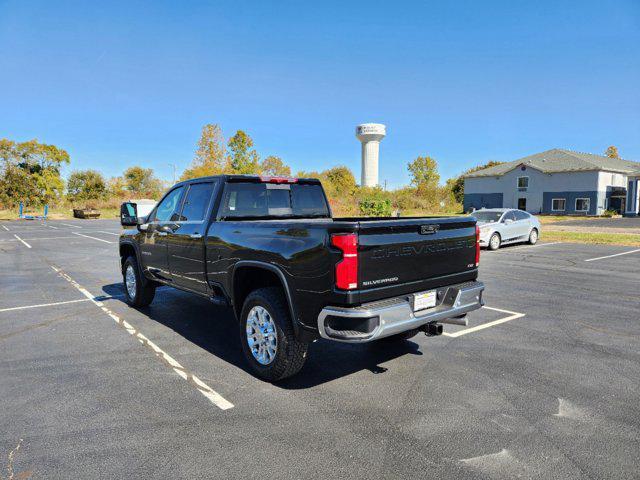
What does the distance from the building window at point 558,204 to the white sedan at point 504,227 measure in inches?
1396

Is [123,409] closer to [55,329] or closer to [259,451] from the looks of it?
[259,451]

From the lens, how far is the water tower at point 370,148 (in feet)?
318

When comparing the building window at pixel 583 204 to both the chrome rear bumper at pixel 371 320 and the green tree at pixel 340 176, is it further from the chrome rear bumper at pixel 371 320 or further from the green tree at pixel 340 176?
the chrome rear bumper at pixel 371 320

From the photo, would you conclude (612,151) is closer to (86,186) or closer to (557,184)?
(557,184)

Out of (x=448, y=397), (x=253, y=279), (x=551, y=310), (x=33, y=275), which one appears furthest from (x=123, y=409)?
(x=33, y=275)

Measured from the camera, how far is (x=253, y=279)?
4395mm

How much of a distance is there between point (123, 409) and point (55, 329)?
304 centimetres

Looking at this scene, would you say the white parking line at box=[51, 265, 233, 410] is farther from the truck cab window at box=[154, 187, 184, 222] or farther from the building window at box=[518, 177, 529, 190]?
the building window at box=[518, 177, 529, 190]

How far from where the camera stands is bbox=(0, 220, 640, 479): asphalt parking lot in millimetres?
2811

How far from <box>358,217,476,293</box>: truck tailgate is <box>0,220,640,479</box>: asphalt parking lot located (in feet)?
3.49

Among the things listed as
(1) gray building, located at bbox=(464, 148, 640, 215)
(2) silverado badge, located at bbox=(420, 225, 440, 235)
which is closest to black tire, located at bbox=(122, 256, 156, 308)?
(2) silverado badge, located at bbox=(420, 225, 440, 235)

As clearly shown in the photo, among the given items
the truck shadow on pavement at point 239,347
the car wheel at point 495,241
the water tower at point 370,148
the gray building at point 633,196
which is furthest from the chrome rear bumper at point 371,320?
the water tower at point 370,148

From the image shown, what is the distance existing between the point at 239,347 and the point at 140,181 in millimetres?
74265

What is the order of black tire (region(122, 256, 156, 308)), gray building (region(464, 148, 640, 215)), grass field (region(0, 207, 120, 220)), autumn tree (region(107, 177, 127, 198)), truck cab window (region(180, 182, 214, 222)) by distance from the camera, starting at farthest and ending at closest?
autumn tree (region(107, 177, 127, 198)) → grass field (region(0, 207, 120, 220)) → gray building (region(464, 148, 640, 215)) → black tire (region(122, 256, 156, 308)) → truck cab window (region(180, 182, 214, 222))
